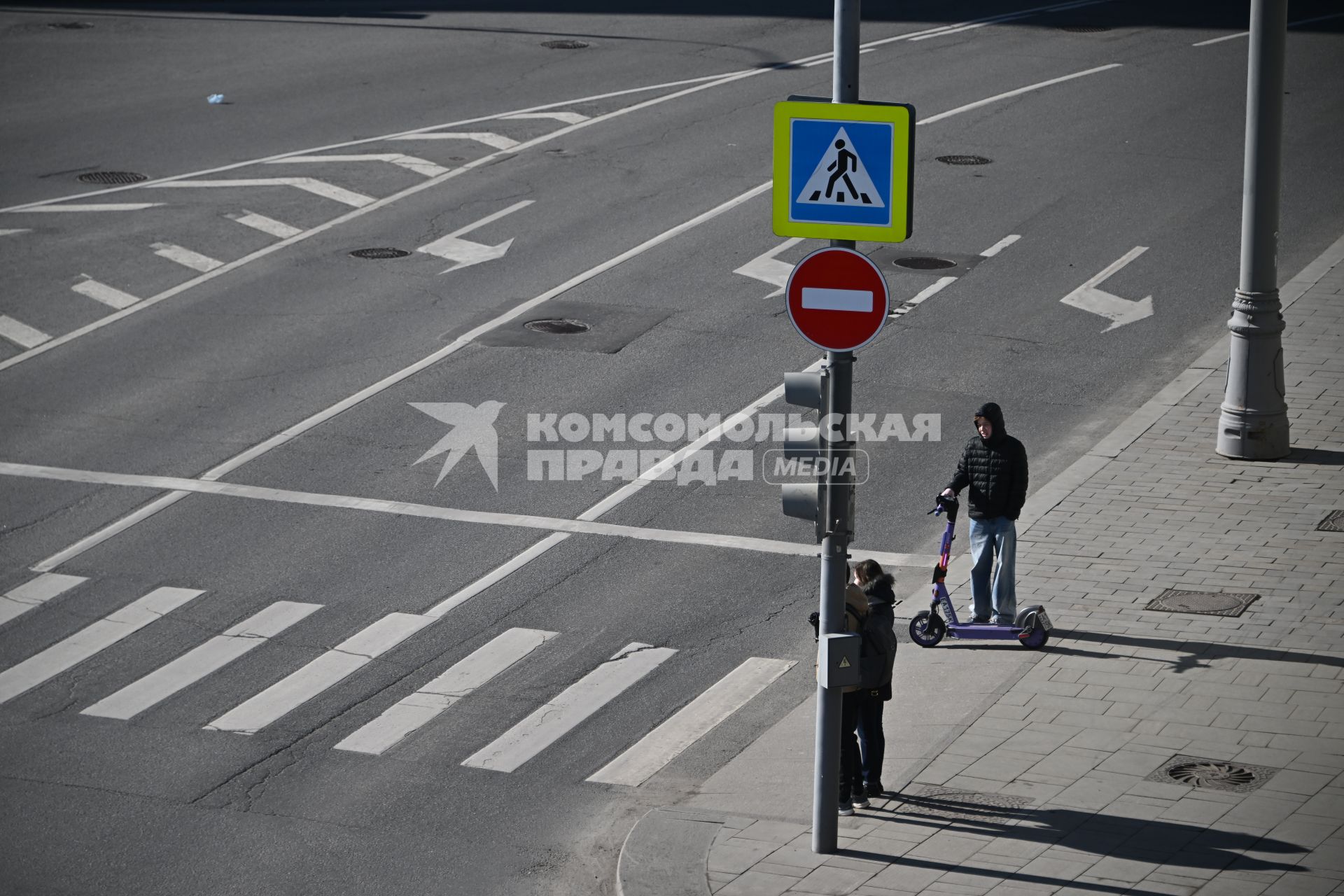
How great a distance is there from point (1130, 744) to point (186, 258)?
17.5m

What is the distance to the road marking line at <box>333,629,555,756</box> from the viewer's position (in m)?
11.8

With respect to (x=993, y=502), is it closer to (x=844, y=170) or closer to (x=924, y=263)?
(x=844, y=170)

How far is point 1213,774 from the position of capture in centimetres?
1044

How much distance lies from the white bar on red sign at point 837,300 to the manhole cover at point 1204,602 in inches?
201

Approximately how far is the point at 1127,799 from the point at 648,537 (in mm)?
6274

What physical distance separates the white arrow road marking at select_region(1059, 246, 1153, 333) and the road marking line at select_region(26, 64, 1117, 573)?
15.5 ft

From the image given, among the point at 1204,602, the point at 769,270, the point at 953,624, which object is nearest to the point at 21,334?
the point at 769,270

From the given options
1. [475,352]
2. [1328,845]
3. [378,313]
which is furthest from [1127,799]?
[378,313]

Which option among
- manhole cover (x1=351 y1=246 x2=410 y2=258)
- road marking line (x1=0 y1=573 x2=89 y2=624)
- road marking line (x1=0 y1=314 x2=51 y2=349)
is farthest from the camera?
manhole cover (x1=351 y1=246 x2=410 y2=258)

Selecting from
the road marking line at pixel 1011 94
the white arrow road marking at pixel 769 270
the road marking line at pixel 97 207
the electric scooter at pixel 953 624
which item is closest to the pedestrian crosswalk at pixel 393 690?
the electric scooter at pixel 953 624

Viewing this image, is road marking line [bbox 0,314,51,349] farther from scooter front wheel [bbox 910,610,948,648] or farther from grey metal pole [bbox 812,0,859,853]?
grey metal pole [bbox 812,0,859,853]

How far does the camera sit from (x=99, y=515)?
16.1m

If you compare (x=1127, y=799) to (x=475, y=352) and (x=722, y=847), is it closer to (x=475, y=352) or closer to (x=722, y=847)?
(x=722, y=847)

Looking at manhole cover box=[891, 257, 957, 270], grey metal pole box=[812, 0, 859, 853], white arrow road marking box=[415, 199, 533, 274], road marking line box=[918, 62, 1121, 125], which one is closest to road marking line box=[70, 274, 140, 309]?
white arrow road marking box=[415, 199, 533, 274]
